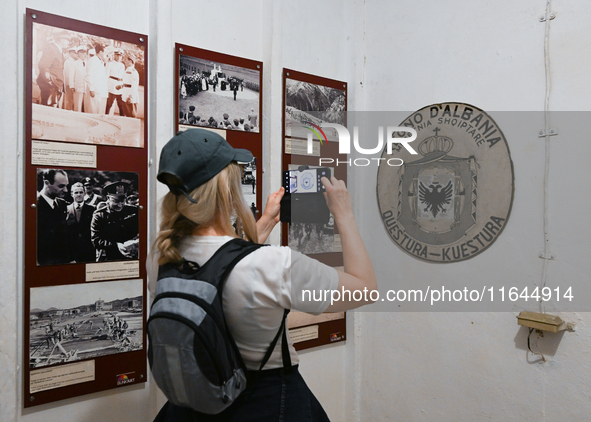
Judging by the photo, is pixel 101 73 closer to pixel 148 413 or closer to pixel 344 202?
pixel 344 202

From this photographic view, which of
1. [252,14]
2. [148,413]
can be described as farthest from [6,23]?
[148,413]

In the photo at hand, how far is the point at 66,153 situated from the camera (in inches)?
63.4

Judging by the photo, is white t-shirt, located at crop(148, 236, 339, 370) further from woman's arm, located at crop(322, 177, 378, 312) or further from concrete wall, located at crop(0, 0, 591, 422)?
concrete wall, located at crop(0, 0, 591, 422)

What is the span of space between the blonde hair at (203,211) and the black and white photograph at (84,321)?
2.54 ft

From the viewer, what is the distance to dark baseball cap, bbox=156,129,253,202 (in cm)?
102

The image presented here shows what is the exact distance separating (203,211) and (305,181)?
0.55m

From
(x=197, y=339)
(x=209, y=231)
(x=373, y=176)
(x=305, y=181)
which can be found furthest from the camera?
(x=373, y=176)

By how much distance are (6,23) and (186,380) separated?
138 cm

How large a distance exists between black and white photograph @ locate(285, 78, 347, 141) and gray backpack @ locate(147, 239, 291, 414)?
49.6 inches

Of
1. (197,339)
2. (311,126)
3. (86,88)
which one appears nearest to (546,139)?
(311,126)

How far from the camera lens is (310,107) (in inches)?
87.3

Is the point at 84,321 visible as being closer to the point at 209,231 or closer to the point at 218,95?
the point at 209,231

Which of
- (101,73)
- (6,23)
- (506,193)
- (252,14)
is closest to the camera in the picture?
(6,23)

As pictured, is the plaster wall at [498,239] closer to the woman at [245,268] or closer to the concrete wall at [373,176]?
the concrete wall at [373,176]
